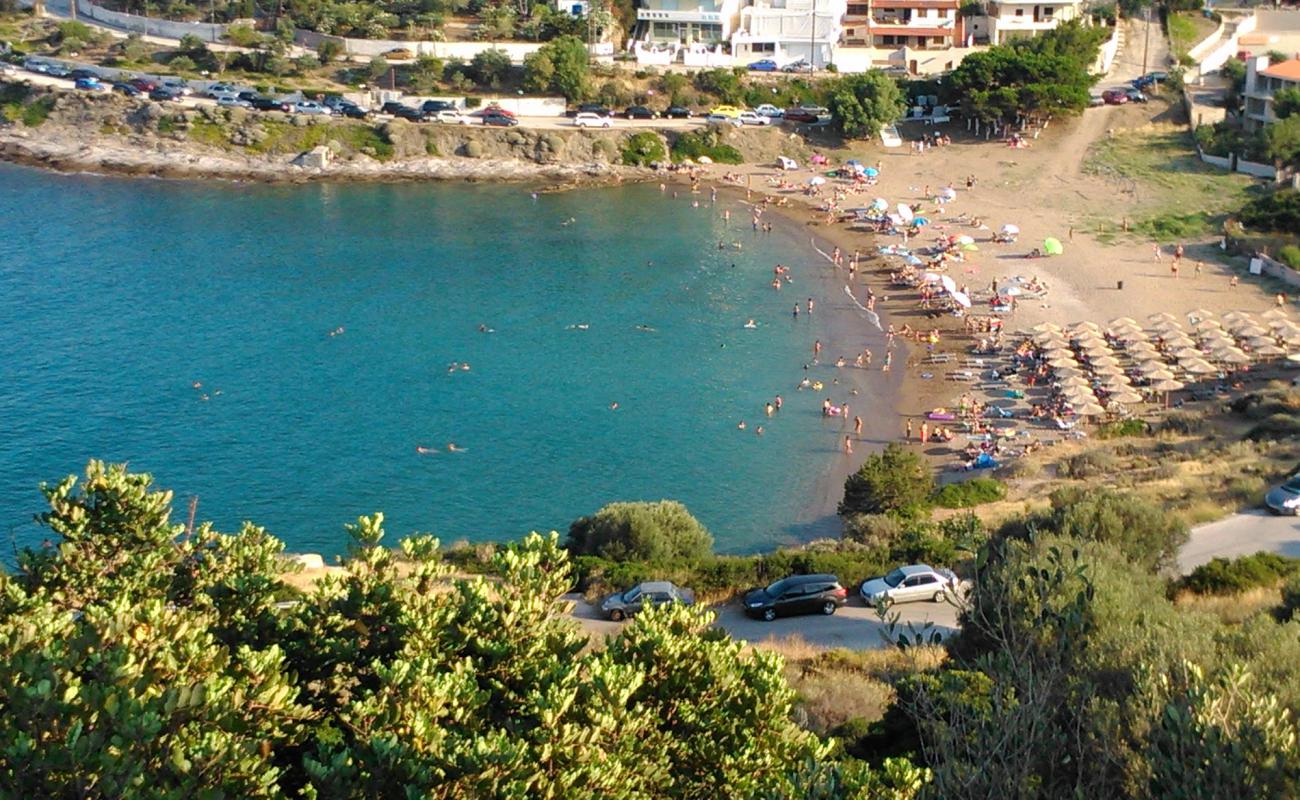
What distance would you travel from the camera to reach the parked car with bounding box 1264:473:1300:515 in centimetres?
2031

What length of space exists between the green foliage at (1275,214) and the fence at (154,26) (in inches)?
1944

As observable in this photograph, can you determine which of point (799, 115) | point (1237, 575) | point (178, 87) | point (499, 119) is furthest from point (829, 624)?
point (178, 87)

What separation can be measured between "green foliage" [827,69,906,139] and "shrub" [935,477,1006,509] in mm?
30614

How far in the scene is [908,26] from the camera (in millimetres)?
62000

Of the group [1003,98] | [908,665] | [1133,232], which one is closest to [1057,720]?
[908,665]

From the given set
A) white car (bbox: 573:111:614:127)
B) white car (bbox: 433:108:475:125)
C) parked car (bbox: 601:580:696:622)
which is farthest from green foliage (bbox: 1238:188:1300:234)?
white car (bbox: 433:108:475:125)

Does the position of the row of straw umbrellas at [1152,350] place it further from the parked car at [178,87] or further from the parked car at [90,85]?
the parked car at [90,85]

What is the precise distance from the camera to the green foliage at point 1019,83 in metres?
51.6

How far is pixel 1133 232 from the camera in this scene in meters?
42.3

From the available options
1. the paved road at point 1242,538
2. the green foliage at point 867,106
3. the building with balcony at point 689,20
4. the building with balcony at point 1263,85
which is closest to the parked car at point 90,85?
the building with balcony at point 689,20

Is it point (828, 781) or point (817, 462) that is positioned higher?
point (828, 781)

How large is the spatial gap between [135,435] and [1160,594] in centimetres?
2394

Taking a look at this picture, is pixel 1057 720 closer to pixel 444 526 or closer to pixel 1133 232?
pixel 444 526

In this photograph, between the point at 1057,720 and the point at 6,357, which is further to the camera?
the point at 6,357
